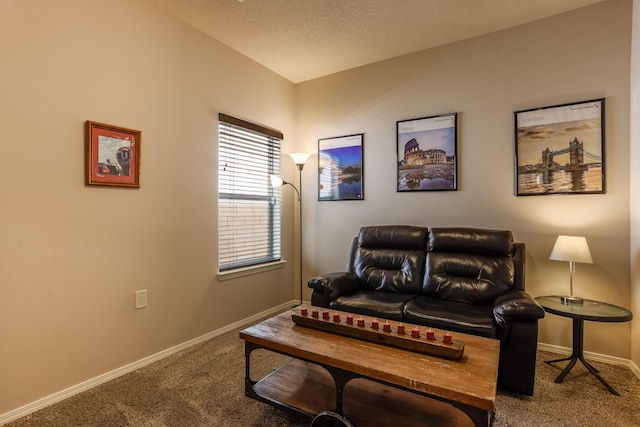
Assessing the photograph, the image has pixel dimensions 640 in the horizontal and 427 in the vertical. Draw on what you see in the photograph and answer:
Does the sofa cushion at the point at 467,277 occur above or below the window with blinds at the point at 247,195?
below

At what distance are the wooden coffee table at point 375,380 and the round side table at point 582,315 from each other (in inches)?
30.8

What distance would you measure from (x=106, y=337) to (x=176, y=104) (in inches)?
73.2

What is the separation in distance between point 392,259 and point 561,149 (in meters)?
1.67

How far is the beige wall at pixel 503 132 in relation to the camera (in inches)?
98.0

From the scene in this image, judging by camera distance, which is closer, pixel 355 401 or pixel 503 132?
pixel 355 401

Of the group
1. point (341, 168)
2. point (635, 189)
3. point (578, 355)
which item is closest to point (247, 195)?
point (341, 168)

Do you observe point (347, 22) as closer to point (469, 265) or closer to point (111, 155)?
point (111, 155)

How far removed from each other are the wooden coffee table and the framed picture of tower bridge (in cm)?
166

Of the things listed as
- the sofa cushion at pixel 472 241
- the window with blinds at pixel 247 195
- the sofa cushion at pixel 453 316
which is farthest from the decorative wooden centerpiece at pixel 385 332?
the window with blinds at pixel 247 195

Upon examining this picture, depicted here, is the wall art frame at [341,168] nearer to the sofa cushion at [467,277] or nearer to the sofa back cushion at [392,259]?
the sofa back cushion at [392,259]

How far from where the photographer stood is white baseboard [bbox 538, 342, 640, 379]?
2.37 m

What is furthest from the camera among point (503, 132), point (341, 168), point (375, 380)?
point (341, 168)

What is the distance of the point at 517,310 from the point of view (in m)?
1.99

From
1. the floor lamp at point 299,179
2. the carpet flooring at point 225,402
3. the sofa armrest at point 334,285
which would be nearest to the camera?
the carpet flooring at point 225,402
